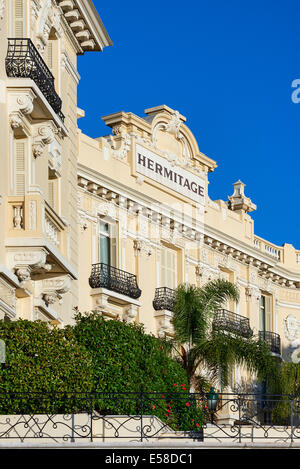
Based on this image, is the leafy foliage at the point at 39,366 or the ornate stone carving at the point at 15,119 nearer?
the leafy foliage at the point at 39,366

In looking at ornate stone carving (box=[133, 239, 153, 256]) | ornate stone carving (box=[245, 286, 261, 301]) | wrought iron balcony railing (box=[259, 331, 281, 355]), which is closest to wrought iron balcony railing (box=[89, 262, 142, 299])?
ornate stone carving (box=[133, 239, 153, 256])

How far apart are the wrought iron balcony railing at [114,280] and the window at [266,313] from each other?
1194cm

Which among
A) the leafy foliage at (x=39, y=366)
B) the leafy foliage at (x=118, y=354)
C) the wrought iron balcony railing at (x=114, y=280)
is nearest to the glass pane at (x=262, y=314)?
the wrought iron balcony railing at (x=114, y=280)

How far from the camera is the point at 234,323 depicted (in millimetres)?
42906

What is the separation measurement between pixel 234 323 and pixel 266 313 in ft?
18.2

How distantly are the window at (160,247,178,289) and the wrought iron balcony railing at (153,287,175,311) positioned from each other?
763 millimetres

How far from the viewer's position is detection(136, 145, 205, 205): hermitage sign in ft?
127

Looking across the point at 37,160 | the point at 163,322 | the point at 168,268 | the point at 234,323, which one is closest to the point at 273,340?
the point at 234,323

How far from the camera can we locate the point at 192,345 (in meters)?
35.7

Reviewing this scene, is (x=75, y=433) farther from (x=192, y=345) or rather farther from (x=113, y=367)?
(x=192, y=345)

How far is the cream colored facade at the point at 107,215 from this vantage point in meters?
23.4

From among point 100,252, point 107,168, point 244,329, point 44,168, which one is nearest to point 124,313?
point 100,252

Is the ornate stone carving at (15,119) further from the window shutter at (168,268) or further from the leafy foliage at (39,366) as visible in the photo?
the window shutter at (168,268)

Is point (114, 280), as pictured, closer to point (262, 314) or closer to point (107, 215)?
point (107, 215)
